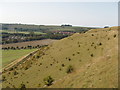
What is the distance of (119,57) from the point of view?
2891 cm

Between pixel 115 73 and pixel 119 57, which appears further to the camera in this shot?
pixel 119 57

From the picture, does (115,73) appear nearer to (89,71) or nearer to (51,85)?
(89,71)

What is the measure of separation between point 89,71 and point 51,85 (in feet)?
26.3

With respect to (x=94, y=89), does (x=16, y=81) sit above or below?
below

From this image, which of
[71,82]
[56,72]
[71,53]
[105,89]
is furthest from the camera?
[71,53]

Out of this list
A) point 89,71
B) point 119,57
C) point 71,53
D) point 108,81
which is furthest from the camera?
point 71,53

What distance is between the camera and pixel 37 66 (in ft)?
147

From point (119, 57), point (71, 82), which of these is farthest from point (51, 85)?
point (119, 57)

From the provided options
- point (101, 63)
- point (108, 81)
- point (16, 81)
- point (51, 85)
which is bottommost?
point (16, 81)

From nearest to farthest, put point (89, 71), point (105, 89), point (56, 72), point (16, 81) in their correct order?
point (105, 89) → point (89, 71) → point (56, 72) → point (16, 81)

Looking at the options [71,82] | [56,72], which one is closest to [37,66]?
[56,72]

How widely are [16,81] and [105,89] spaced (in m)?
26.8

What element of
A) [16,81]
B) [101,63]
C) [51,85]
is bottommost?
[16,81]

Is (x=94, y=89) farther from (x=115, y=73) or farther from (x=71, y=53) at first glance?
(x=71, y=53)
